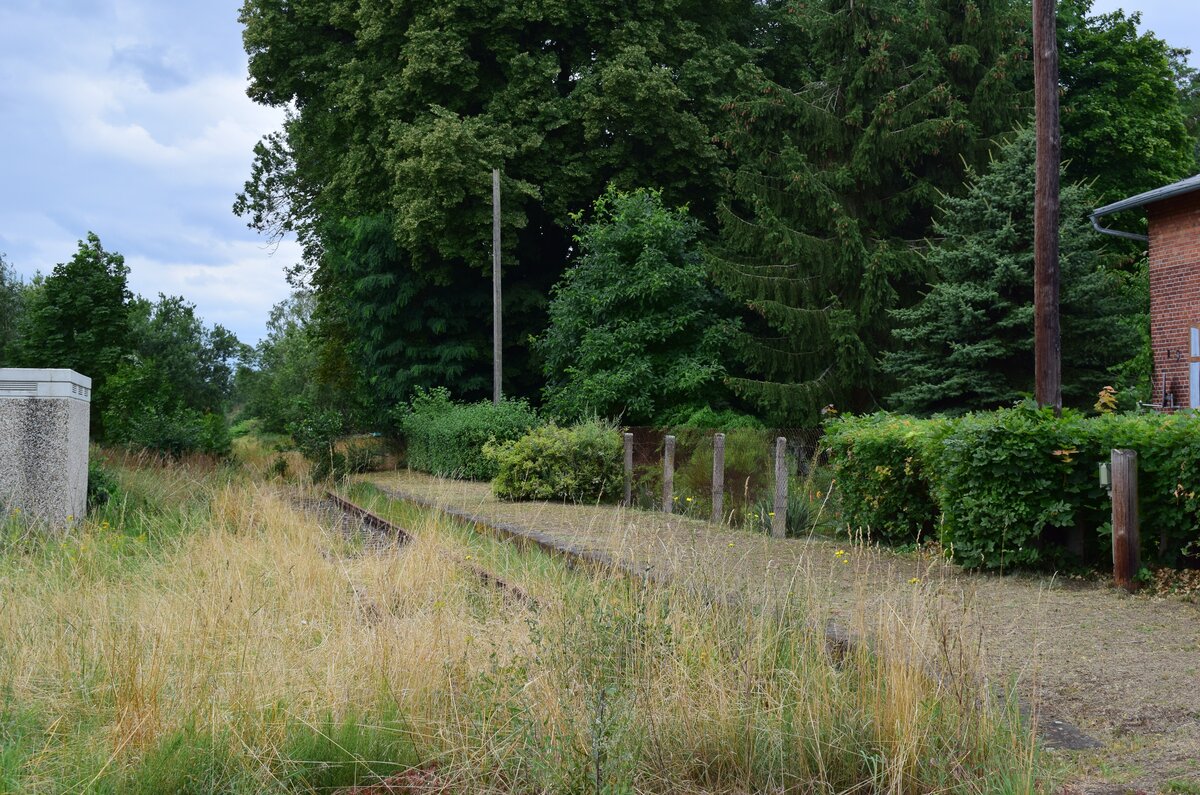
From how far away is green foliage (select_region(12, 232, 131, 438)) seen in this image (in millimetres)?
32656

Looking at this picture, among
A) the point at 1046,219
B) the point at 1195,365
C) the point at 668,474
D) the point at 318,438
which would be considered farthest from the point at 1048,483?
the point at 318,438

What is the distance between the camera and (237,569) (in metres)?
6.87

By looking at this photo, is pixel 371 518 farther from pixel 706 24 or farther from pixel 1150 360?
pixel 706 24

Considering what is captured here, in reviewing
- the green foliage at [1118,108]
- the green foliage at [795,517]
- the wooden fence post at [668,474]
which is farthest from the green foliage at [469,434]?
the green foliage at [1118,108]

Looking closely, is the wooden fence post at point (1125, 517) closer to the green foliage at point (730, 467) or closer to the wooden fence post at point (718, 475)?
the wooden fence post at point (718, 475)

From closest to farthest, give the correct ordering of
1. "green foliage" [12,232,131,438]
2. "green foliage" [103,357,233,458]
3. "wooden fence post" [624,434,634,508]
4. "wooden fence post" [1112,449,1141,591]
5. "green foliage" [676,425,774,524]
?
1. "wooden fence post" [1112,449,1141,591]
2. "green foliage" [676,425,774,524]
3. "wooden fence post" [624,434,634,508]
4. "green foliage" [103,357,233,458]
5. "green foliage" [12,232,131,438]

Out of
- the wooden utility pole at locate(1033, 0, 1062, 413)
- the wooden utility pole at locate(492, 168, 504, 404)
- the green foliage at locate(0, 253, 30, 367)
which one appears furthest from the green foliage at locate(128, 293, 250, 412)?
the wooden utility pole at locate(1033, 0, 1062, 413)

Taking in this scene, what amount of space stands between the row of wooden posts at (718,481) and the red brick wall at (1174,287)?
369 inches

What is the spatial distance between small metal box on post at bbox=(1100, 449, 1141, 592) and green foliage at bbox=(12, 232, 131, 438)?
31507mm

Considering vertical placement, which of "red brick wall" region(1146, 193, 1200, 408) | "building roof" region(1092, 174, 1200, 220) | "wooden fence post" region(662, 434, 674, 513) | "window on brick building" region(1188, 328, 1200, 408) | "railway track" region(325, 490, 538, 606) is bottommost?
"railway track" region(325, 490, 538, 606)

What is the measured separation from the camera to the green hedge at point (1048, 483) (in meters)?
8.38

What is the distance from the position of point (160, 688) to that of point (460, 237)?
2417 centimetres

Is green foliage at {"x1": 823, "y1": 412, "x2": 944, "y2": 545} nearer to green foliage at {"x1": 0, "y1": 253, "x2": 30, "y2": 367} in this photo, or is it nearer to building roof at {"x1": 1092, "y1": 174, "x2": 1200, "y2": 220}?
building roof at {"x1": 1092, "y1": 174, "x2": 1200, "y2": 220}

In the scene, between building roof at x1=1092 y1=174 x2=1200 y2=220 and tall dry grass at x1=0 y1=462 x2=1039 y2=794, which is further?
building roof at x1=1092 y1=174 x2=1200 y2=220
